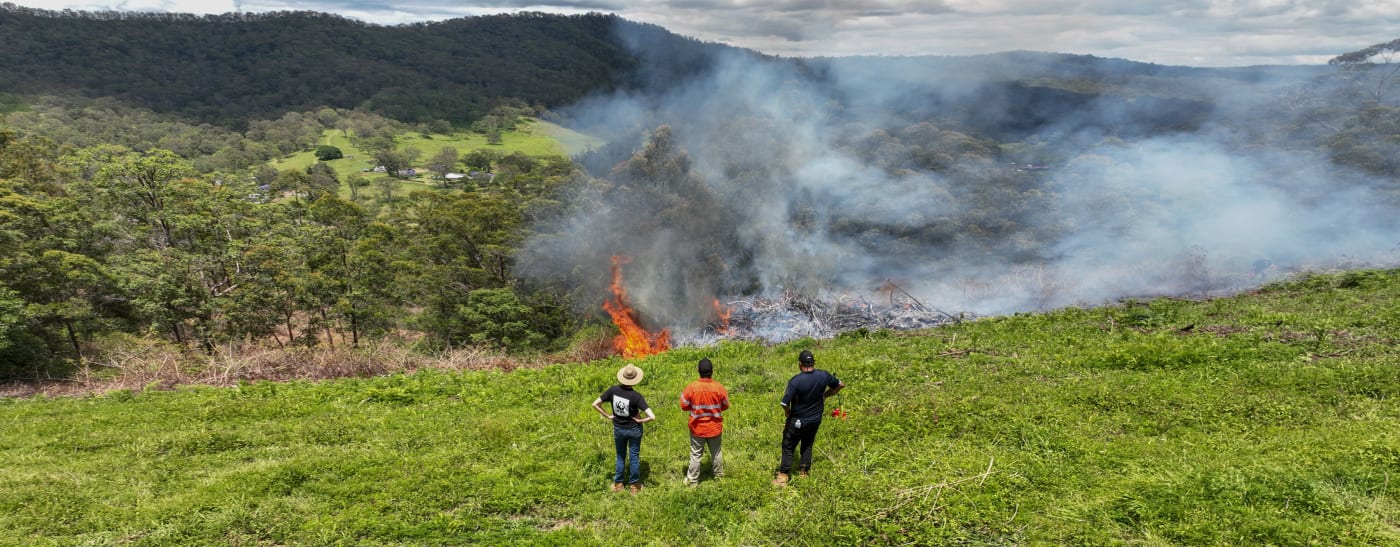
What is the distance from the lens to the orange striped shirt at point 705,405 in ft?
A: 22.9

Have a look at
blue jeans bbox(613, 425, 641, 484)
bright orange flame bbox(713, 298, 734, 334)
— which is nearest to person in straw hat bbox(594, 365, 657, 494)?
blue jeans bbox(613, 425, 641, 484)

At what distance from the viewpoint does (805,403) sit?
700 cm

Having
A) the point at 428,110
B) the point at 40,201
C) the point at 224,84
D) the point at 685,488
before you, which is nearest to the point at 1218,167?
the point at 685,488

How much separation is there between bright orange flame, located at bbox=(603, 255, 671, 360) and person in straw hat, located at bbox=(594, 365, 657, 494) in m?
12.1

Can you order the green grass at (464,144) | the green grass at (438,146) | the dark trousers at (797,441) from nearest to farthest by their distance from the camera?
the dark trousers at (797,441) → the green grass at (438,146) → the green grass at (464,144)

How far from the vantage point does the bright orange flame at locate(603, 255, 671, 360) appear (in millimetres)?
21922

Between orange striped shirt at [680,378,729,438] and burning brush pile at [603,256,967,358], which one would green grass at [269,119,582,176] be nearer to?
burning brush pile at [603,256,967,358]

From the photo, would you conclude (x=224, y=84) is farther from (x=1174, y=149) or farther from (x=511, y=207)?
(x=1174, y=149)

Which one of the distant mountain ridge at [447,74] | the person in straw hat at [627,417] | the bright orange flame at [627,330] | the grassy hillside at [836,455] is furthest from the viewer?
the distant mountain ridge at [447,74]

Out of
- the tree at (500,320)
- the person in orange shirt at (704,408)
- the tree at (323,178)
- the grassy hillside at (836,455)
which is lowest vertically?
the tree at (500,320)

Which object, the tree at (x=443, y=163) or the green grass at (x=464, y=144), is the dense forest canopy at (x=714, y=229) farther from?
the green grass at (x=464, y=144)

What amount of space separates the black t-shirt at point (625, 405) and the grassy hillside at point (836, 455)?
3.36 ft

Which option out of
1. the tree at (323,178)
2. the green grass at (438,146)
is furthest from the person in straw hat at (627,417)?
the green grass at (438,146)

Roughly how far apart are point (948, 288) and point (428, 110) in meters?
162
